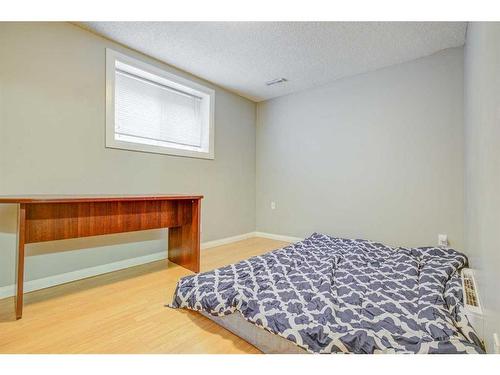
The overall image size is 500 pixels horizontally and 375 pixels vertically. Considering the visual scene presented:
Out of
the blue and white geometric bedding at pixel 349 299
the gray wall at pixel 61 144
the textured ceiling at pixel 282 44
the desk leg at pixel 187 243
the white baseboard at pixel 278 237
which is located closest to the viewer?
the blue and white geometric bedding at pixel 349 299

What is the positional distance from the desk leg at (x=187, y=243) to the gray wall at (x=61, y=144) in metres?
0.21

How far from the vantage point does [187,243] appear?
7.47 ft

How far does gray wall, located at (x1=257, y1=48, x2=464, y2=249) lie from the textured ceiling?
0.29 m

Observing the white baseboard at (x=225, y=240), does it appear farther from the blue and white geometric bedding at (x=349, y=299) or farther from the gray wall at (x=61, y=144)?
the blue and white geometric bedding at (x=349, y=299)

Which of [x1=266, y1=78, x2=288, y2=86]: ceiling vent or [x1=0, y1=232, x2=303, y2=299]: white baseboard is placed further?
[x1=266, y1=78, x2=288, y2=86]: ceiling vent

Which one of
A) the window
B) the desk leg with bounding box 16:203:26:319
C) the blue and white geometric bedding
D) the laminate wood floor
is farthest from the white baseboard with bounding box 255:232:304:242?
the desk leg with bounding box 16:203:26:319

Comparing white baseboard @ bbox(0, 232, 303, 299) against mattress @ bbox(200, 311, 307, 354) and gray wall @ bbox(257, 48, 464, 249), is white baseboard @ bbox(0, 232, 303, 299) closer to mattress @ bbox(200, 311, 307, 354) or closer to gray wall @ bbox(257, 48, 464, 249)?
mattress @ bbox(200, 311, 307, 354)

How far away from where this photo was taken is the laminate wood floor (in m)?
1.15

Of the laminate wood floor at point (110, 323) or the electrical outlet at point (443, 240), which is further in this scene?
the electrical outlet at point (443, 240)

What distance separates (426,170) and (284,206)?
1779 mm

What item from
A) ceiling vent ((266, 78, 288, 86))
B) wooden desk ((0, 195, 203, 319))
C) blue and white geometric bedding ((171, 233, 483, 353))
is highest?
ceiling vent ((266, 78, 288, 86))

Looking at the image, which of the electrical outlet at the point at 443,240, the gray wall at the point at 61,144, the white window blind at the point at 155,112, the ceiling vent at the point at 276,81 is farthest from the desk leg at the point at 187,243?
the electrical outlet at the point at 443,240

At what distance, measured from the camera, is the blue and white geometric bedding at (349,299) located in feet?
3.34
